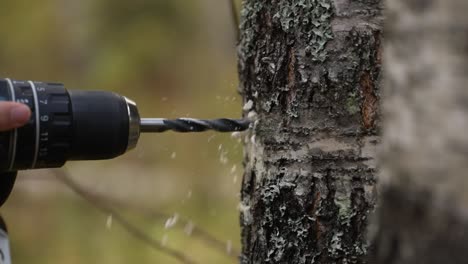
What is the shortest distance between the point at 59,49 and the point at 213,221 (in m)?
2.34

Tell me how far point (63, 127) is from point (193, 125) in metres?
0.20

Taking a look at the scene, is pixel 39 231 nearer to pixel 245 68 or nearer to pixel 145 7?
pixel 145 7

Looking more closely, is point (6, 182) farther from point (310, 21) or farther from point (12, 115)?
point (310, 21)

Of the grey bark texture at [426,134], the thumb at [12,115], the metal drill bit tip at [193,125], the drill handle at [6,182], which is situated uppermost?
the grey bark texture at [426,134]

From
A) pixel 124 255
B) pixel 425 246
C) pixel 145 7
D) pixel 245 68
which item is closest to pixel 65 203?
pixel 124 255

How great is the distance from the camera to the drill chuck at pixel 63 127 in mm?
843

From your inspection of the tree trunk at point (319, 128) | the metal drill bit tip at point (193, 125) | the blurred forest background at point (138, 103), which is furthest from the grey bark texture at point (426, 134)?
the blurred forest background at point (138, 103)

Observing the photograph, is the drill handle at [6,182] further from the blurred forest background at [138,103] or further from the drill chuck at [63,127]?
the blurred forest background at [138,103]

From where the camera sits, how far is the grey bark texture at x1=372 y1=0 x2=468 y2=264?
0.47 meters

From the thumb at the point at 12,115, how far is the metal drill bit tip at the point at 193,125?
0.68ft

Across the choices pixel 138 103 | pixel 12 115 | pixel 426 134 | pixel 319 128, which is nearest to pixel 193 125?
pixel 319 128

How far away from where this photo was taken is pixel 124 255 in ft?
11.8

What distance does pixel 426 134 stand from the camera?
1.60 ft

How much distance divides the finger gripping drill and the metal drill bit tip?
0.11 feet
